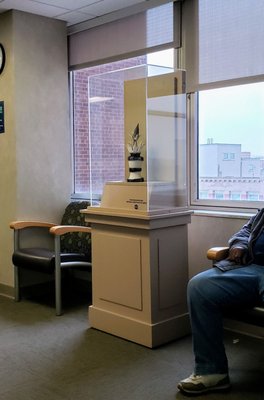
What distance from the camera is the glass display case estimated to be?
3.40 m

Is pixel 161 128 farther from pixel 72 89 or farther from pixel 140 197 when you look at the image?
pixel 72 89

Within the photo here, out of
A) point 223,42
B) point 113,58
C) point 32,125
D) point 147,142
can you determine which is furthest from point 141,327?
point 113,58

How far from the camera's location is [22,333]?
3531mm

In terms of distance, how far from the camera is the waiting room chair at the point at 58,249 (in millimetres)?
3910

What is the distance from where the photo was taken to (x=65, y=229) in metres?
4.00

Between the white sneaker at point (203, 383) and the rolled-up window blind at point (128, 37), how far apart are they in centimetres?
244

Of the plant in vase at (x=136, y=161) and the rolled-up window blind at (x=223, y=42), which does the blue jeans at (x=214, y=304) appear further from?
the rolled-up window blind at (x=223, y=42)

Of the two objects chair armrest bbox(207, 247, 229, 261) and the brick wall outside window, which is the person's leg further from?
the brick wall outside window

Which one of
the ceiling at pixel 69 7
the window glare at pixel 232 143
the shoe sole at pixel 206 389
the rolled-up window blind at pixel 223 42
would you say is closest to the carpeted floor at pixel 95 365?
the shoe sole at pixel 206 389

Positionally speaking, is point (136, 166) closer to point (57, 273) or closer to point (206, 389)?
point (57, 273)

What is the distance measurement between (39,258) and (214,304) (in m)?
1.84

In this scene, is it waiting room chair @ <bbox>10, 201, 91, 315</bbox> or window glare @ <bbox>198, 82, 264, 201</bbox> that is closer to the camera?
window glare @ <bbox>198, 82, 264, 201</bbox>

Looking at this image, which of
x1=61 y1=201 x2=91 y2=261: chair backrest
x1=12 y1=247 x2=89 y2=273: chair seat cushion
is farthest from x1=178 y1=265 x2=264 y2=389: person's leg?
x1=61 y1=201 x2=91 y2=261: chair backrest

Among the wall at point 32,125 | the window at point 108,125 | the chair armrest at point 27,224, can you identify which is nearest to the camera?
the window at point 108,125
